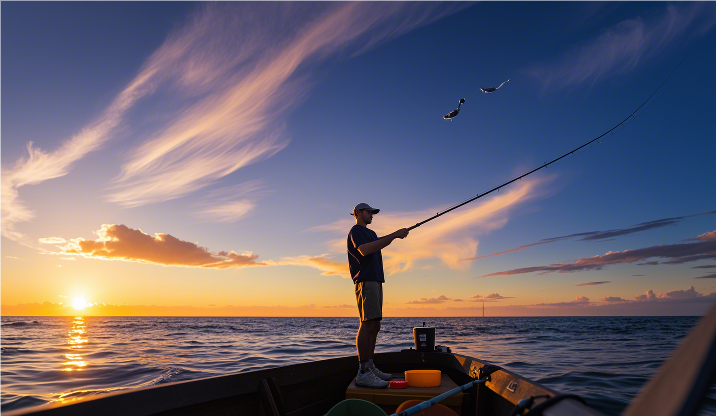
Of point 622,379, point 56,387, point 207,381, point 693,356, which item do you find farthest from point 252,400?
point 622,379

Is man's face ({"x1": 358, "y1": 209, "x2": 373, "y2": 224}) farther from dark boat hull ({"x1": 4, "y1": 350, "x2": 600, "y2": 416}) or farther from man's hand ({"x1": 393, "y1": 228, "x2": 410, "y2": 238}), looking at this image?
dark boat hull ({"x1": 4, "y1": 350, "x2": 600, "y2": 416})

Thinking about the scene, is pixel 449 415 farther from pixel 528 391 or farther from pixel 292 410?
pixel 292 410

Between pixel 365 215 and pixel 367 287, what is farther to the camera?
pixel 365 215

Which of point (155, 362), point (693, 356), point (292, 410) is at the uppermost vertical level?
point (693, 356)

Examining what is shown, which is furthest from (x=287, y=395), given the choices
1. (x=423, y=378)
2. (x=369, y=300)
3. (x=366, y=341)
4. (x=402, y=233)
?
(x=402, y=233)

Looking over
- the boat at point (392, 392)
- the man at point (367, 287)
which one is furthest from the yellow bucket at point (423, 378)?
the man at point (367, 287)

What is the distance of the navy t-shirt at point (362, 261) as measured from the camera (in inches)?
145

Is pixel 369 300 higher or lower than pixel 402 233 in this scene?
lower

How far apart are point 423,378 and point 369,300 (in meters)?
0.78

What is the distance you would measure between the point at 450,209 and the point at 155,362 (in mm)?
12034

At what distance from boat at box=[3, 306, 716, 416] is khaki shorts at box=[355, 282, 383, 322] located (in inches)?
20.0

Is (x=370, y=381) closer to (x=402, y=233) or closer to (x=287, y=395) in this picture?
(x=287, y=395)

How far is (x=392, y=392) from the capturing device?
3133mm

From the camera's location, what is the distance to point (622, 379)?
32.9ft
